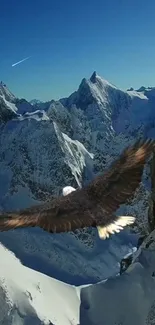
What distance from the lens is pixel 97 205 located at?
289 inches

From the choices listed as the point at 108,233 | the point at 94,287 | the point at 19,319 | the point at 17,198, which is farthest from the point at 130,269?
the point at 17,198

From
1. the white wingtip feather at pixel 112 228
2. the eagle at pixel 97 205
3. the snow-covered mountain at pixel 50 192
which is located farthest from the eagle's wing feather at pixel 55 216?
the snow-covered mountain at pixel 50 192

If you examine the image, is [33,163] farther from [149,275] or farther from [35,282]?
[149,275]

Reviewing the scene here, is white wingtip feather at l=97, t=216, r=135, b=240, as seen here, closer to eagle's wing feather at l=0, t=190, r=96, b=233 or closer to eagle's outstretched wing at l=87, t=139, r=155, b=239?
eagle's outstretched wing at l=87, t=139, r=155, b=239

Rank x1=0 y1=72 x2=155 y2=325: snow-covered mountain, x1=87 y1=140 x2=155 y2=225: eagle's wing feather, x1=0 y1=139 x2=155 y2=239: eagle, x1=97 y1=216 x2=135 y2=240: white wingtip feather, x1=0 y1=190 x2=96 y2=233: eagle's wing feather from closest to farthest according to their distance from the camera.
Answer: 1. x1=0 y1=190 x2=96 y2=233: eagle's wing feather
2. x1=0 y1=139 x2=155 y2=239: eagle
3. x1=97 y1=216 x2=135 y2=240: white wingtip feather
4. x1=87 y1=140 x2=155 y2=225: eagle's wing feather
5. x1=0 y1=72 x2=155 y2=325: snow-covered mountain

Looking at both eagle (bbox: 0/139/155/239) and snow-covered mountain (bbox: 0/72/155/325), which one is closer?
eagle (bbox: 0/139/155/239)

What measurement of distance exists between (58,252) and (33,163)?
4480 cm

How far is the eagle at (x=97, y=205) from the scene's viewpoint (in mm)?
6805

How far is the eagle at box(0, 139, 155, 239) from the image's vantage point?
680 cm

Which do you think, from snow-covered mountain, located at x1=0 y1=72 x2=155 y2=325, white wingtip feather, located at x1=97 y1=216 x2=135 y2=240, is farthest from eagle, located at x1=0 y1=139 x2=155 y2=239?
snow-covered mountain, located at x1=0 y1=72 x2=155 y2=325

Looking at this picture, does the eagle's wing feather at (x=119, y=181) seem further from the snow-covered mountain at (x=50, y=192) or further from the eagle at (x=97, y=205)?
the snow-covered mountain at (x=50, y=192)

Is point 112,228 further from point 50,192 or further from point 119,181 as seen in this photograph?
point 50,192

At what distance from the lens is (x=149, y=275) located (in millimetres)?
37000

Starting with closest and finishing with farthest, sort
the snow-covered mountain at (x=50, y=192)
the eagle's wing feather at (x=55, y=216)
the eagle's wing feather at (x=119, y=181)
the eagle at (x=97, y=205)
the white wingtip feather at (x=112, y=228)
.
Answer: the eagle's wing feather at (x=55, y=216) < the eagle at (x=97, y=205) < the white wingtip feather at (x=112, y=228) < the eagle's wing feather at (x=119, y=181) < the snow-covered mountain at (x=50, y=192)
